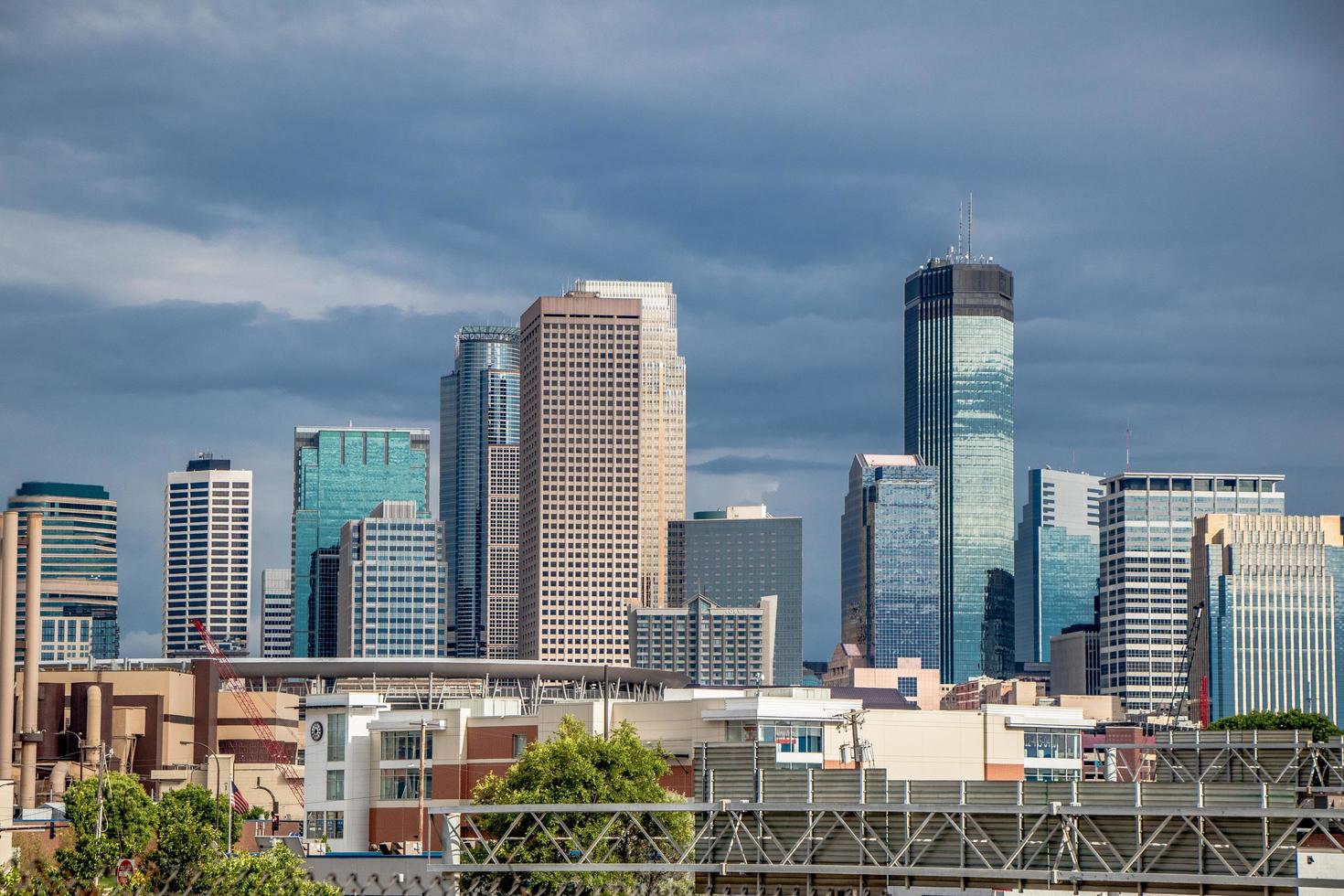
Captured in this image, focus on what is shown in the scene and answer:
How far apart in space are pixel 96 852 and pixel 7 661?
1370 inches

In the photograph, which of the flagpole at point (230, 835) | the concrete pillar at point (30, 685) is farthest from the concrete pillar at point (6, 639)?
the flagpole at point (230, 835)

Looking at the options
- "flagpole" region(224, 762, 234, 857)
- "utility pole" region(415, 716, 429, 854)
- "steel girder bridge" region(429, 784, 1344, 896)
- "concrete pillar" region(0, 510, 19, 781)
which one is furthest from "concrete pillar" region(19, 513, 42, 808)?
"steel girder bridge" region(429, 784, 1344, 896)

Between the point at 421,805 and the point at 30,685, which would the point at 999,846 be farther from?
the point at 30,685

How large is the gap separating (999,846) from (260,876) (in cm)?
4056

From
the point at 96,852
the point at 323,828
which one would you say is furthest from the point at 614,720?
the point at 96,852

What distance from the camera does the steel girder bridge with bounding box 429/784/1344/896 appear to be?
5619cm

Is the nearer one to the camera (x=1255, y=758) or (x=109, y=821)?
(x=1255, y=758)

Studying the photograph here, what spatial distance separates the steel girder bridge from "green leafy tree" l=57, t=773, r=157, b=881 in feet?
152

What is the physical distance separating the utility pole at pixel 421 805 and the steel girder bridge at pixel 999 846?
73.9 m

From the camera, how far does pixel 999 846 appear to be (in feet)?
192

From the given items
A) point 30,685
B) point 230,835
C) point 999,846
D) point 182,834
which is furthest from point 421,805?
point 999,846

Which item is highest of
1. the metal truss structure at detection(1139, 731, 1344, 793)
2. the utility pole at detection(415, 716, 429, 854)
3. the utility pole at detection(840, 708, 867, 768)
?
the metal truss structure at detection(1139, 731, 1344, 793)

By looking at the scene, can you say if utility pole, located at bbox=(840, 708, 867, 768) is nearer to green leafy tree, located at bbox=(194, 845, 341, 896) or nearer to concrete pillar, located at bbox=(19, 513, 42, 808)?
green leafy tree, located at bbox=(194, 845, 341, 896)

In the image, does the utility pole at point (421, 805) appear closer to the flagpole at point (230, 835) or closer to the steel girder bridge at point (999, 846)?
the flagpole at point (230, 835)
